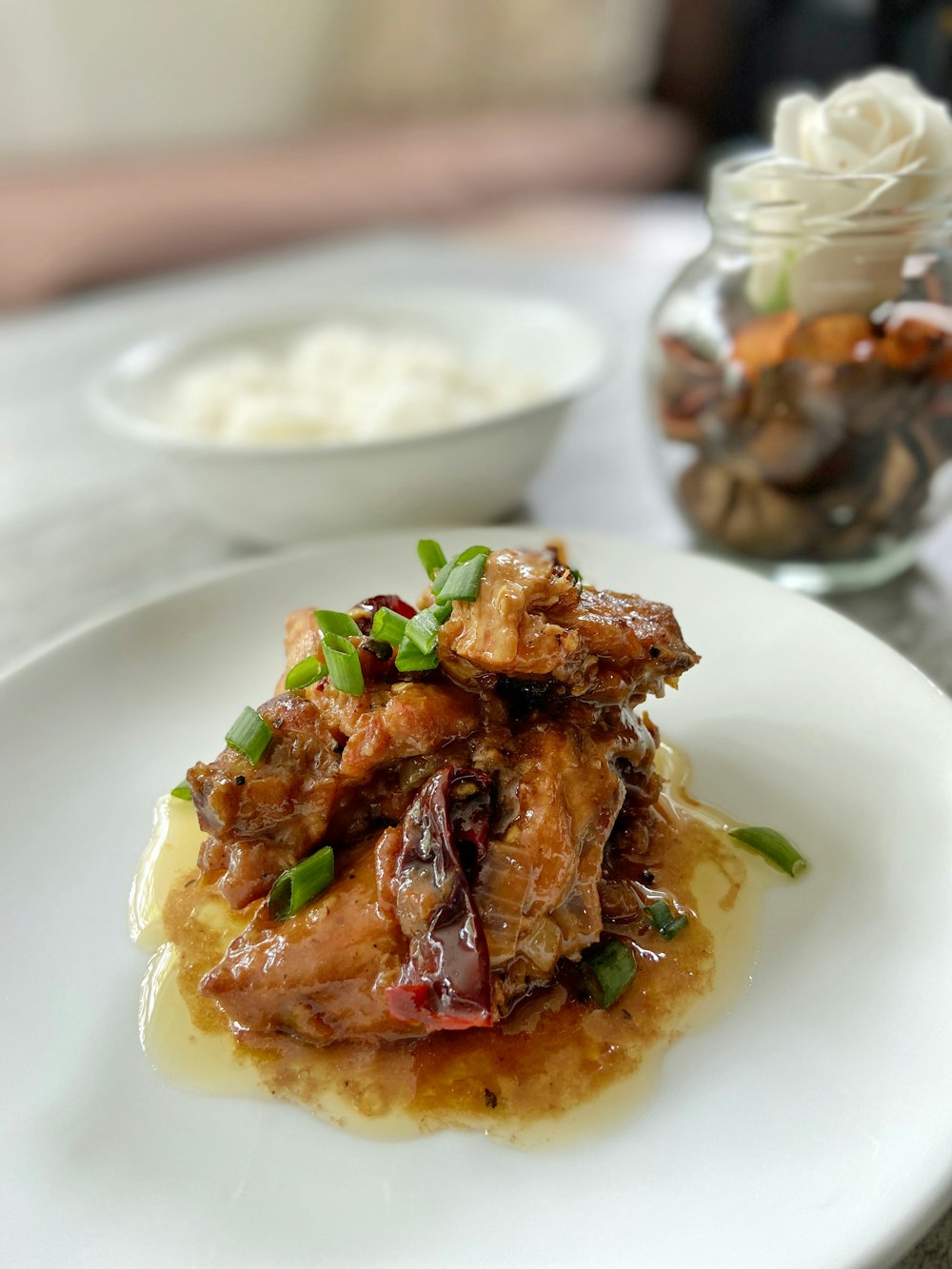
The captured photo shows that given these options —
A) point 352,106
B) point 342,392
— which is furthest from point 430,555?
point 352,106

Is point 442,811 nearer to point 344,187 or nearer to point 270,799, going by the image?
point 270,799

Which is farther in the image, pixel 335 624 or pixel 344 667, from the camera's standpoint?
pixel 335 624

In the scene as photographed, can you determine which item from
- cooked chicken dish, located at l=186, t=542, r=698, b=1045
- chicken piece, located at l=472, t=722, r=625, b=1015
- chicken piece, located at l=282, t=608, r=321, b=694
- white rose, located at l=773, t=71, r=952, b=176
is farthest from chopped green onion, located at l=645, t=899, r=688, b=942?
Answer: white rose, located at l=773, t=71, r=952, b=176

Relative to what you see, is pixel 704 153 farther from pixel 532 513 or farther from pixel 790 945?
pixel 790 945

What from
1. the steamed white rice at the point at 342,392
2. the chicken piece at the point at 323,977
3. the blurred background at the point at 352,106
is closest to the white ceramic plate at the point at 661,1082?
the chicken piece at the point at 323,977

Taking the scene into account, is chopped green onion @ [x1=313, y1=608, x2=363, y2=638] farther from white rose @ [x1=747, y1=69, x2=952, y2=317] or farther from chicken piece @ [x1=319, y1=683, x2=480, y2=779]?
white rose @ [x1=747, y1=69, x2=952, y2=317]

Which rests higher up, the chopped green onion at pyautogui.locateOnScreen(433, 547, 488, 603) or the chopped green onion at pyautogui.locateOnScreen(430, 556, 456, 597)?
the chopped green onion at pyautogui.locateOnScreen(433, 547, 488, 603)

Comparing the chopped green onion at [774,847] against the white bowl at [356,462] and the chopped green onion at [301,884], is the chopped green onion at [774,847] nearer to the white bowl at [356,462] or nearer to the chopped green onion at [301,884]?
the chopped green onion at [301,884]
